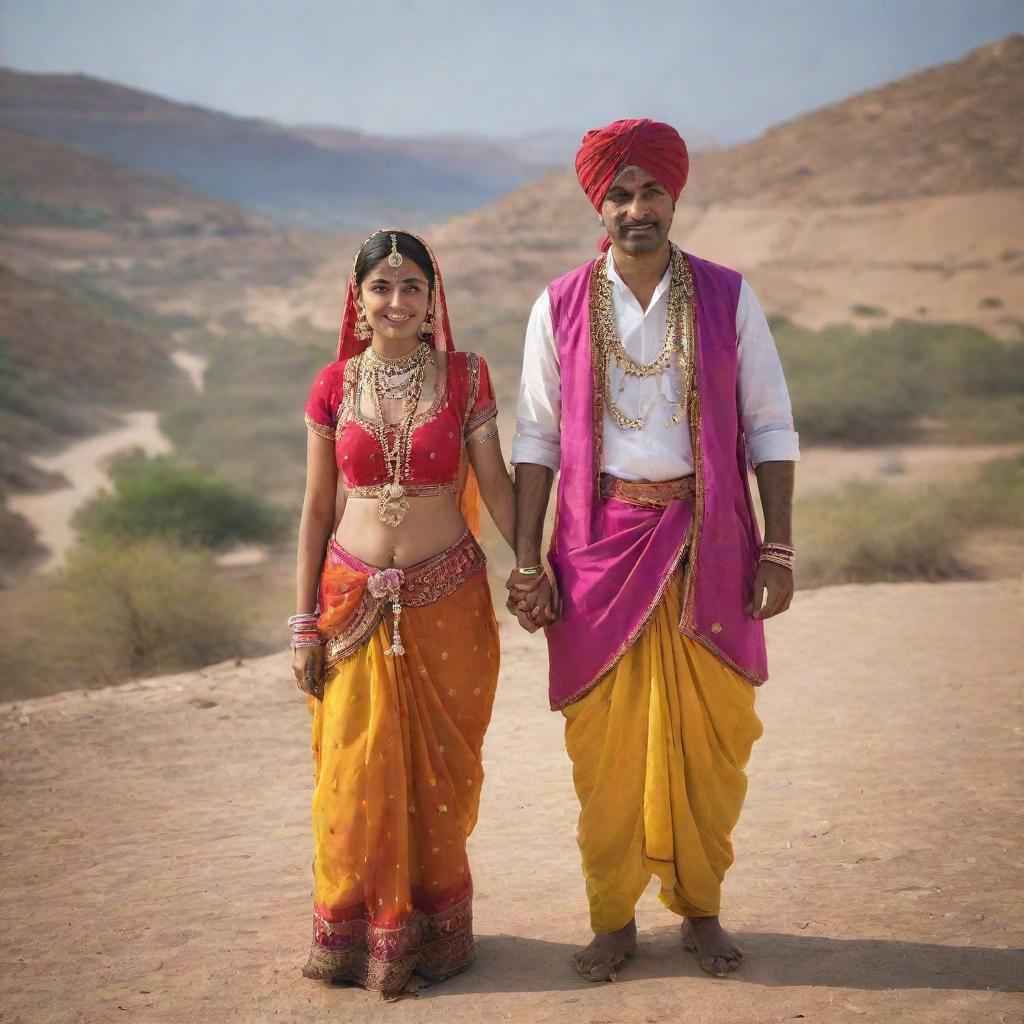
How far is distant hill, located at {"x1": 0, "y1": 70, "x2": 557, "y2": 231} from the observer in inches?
1796

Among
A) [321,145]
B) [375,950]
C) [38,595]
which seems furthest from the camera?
[321,145]

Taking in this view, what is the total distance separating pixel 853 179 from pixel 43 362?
75.0 ft

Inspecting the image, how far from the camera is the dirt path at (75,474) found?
15.5m

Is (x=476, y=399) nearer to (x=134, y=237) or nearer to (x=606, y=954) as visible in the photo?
(x=606, y=954)

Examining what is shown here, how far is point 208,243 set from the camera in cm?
4091

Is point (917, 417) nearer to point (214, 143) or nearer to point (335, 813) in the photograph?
point (335, 813)

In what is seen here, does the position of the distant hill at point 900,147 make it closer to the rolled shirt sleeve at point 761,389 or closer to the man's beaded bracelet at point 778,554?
the rolled shirt sleeve at point 761,389

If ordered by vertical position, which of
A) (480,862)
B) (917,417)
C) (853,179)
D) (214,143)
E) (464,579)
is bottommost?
(480,862)

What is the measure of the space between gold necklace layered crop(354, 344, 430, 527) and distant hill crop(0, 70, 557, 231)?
149 ft

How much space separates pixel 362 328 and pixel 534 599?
0.98 metres

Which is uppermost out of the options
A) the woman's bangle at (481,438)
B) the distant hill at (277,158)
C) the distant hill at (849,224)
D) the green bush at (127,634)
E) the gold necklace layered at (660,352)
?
the distant hill at (277,158)

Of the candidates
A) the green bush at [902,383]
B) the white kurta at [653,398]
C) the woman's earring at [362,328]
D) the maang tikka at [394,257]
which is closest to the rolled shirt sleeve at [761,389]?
the white kurta at [653,398]

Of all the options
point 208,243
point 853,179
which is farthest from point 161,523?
point 208,243

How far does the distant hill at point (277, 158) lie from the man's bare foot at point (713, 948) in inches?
1821
